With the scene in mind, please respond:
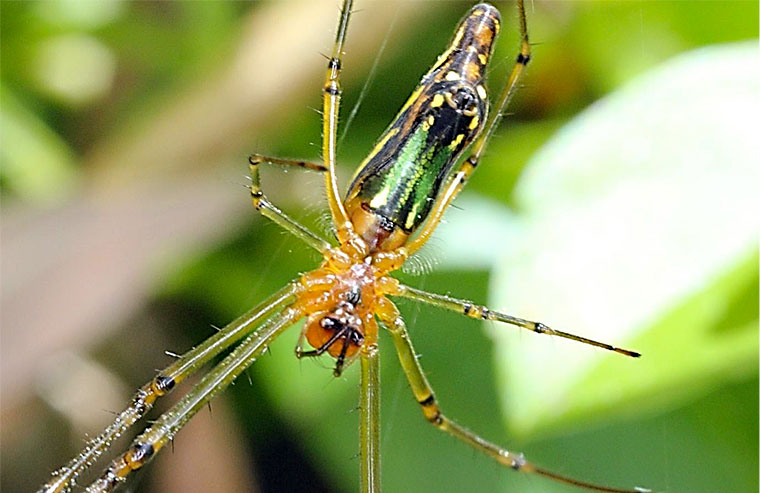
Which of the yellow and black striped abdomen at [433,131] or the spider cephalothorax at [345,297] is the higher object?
the yellow and black striped abdomen at [433,131]

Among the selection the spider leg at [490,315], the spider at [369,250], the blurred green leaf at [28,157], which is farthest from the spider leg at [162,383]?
the blurred green leaf at [28,157]

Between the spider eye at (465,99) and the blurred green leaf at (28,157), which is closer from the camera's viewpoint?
the spider eye at (465,99)

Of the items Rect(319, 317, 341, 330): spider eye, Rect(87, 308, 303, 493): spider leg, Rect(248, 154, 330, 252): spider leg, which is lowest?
Rect(87, 308, 303, 493): spider leg

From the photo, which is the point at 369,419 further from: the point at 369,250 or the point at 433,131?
the point at 433,131

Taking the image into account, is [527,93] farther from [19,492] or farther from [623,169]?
[19,492]

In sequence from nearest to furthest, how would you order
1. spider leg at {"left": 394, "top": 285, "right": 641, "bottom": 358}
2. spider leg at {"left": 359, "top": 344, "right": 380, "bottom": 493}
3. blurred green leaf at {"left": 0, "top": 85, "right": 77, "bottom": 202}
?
spider leg at {"left": 394, "top": 285, "right": 641, "bottom": 358}
spider leg at {"left": 359, "top": 344, "right": 380, "bottom": 493}
blurred green leaf at {"left": 0, "top": 85, "right": 77, "bottom": 202}

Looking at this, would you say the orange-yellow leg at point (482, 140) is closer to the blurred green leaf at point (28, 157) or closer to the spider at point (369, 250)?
the spider at point (369, 250)

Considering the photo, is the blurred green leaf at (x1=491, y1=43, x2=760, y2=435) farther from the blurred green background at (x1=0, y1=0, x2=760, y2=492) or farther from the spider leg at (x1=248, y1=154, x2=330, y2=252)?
the spider leg at (x1=248, y1=154, x2=330, y2=252)

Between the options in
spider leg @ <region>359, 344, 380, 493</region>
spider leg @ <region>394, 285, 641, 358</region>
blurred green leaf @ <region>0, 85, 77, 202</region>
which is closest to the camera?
spider leg @ <region>394, 285, 641, 358</region>

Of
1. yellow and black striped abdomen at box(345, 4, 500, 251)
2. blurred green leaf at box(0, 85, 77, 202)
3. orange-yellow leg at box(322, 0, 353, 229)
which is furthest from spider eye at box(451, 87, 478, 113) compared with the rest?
blurred green leaf at box(0, 85, 77, 202)
